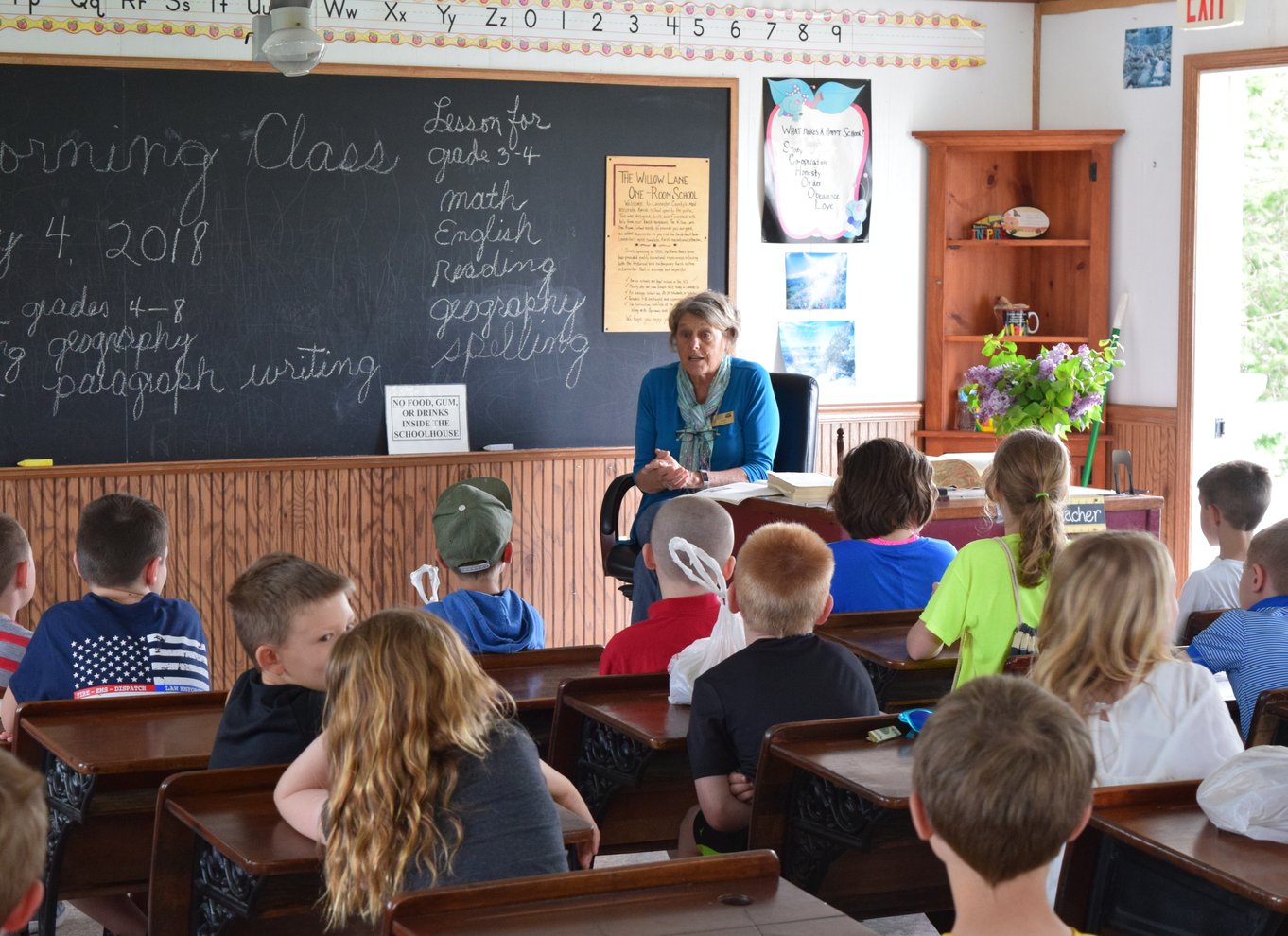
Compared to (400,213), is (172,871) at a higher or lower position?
lower

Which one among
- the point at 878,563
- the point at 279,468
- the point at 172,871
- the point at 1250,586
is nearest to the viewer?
the point at 172,871

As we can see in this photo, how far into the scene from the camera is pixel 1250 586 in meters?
2.93

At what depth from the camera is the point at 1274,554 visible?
9.44 feet

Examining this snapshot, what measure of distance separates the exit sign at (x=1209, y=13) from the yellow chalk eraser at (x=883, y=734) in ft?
10.3

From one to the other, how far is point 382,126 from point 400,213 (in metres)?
0.31

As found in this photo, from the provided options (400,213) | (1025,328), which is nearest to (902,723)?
(400,213)

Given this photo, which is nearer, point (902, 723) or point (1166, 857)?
point (1166, 857)

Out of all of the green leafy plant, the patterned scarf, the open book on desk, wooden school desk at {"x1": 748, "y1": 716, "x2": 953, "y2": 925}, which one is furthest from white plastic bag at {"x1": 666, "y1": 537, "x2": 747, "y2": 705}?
the green leafy plant

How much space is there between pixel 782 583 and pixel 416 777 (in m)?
0.94

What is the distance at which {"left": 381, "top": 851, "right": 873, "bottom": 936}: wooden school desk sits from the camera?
5.19 feet

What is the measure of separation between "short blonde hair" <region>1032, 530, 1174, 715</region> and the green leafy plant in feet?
10.6

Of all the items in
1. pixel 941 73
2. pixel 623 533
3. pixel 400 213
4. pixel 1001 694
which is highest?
pixel 941 73

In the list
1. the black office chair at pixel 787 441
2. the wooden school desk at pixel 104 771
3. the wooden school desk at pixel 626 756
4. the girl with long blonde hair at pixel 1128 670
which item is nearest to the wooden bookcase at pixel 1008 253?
the black office chair at pixel 787 441

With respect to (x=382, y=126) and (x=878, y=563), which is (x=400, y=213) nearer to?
(x=382, y=126)
